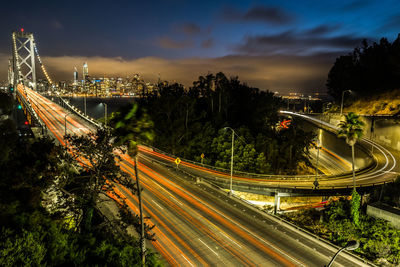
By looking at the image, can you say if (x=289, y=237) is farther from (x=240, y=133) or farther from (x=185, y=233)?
(x=240, y=133)

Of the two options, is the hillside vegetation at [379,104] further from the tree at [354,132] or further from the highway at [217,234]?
the highway at [217,234]

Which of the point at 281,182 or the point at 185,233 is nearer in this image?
the point at 185,233

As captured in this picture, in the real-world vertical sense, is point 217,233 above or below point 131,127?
below

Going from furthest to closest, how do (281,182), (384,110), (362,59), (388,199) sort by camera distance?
(362,59) → (384,110) → (281,182) → (388,199)

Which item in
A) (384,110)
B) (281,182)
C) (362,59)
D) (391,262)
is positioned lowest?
(391,262)

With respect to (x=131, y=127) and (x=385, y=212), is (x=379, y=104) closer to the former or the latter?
(x=385, y=212)

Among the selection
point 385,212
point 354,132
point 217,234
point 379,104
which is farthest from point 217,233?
point 379,104

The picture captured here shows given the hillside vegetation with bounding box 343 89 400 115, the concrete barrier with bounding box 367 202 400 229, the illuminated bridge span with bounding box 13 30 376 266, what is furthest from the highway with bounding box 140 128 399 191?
the hillside vegetation with bounding box 343 89 400 115

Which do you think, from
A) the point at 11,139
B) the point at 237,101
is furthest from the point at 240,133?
the point at 11,139
